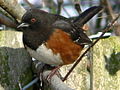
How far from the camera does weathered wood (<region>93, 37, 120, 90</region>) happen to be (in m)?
2.50

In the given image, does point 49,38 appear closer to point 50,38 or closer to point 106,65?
point 50,38

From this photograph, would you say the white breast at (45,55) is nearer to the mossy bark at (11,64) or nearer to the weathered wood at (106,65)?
the mossy bark at (11,64)

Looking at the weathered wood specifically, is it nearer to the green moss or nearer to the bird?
the bird

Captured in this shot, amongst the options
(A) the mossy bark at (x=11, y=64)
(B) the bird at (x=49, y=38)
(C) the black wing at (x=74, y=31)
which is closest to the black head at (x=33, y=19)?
(B) the bird at (x=49, y=38)

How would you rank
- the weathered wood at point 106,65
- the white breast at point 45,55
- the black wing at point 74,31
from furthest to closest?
the black wing at point 74,31 < the white breast at point 45,55 < the weathered wood at point 106,65

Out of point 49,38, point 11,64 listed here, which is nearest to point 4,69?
point 11,64

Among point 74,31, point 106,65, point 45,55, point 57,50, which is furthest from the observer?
point 74,31

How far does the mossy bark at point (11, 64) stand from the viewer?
2527 mm

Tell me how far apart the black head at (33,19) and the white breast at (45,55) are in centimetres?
18

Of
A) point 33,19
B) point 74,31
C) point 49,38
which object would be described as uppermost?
point 33,19

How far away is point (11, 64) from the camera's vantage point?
8.30ft

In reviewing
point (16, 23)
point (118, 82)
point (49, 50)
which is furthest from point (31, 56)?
point (118, 82)

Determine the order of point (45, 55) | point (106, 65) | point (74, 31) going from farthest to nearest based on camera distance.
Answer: point (74, 31), point (45, 55), point (106, 65)

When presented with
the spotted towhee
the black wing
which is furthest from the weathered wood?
the black wing
